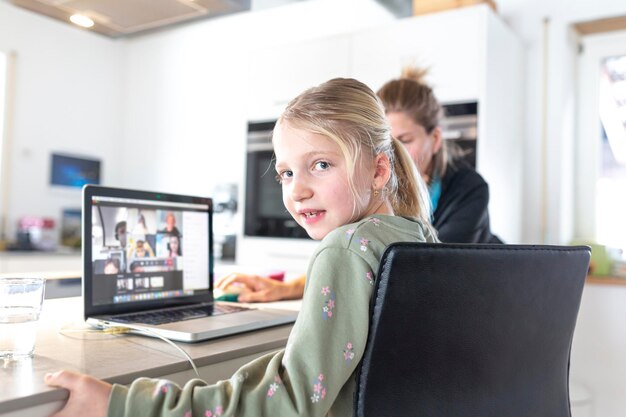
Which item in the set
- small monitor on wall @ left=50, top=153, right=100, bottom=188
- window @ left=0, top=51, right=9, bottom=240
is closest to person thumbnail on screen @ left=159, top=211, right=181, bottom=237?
window @ left=0, top=51, right=9, bottom=240

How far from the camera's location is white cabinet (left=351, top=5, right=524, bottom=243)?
2674mm

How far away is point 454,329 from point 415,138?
1159mm

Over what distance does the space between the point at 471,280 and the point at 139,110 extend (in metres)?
4.52

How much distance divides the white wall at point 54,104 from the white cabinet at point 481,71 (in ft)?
8.53

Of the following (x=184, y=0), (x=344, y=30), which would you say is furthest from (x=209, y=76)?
(x=184, y=0)

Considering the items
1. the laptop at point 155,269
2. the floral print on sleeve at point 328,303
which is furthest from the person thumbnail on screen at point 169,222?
the floral print on sleeve at point 328,303

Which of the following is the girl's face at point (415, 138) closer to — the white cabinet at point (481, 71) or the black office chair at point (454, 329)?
the white cabinet at point (481, 71)

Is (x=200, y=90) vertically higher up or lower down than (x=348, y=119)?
higher up

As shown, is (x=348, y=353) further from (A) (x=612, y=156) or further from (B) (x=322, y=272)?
(A) (x=612, y=156)

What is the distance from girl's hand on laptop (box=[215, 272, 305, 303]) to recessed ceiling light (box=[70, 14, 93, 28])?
2.65ft

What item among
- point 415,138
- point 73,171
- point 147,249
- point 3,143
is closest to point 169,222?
point 147,249

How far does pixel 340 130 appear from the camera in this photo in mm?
910

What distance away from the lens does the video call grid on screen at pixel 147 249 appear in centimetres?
118

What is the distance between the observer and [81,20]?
66.7 inches
